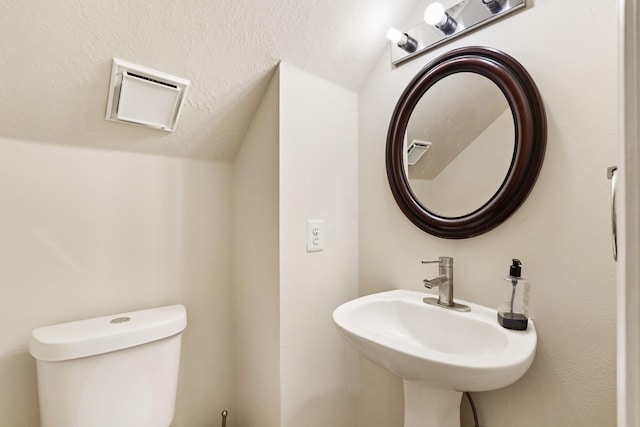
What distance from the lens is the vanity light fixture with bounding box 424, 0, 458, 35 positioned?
3.25 ft

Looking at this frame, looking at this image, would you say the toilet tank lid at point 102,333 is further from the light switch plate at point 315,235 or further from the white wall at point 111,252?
the light switch plate at point 315,235

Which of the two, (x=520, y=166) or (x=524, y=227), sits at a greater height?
(x=520, y=166)

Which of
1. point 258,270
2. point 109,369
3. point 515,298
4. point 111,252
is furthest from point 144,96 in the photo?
point 515,298

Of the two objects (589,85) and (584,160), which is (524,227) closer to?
(584,160)

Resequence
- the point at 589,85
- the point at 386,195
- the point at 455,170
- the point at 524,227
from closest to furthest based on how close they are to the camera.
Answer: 1. the point at 589,85
2. the point at 524,227
3. the point at 455,170
4. the point at 386,195

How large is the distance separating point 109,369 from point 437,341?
1046mm

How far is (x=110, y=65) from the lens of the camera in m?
0.92

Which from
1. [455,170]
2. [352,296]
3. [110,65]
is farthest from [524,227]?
[110,65]

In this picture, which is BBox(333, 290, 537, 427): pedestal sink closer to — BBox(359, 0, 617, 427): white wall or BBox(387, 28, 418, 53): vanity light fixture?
BBox(359, 0, 617, 427): white wall

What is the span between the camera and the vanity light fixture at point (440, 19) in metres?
0.99

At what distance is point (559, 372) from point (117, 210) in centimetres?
152

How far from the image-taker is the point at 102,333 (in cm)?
92

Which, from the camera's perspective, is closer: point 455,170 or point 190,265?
point 455,170

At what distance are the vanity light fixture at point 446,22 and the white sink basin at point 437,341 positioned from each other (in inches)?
36.6
